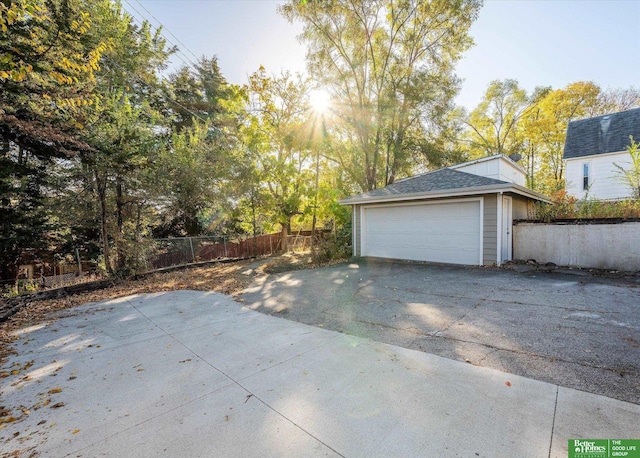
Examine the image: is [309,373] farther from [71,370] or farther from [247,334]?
[71,370]

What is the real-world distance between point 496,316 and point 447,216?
4.98 m

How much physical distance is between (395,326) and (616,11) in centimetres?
1052

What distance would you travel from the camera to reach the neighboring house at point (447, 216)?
7.74 m

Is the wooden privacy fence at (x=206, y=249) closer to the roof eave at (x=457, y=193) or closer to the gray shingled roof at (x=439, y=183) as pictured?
the roof eave at (x=457, y=193)

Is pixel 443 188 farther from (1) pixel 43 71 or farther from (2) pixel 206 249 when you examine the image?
(2) pixel 206 249

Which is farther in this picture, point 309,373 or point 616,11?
point 616,11

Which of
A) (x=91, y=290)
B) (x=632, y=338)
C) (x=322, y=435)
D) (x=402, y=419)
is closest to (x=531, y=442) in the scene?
(x=402, y=419)

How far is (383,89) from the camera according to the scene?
15.3 m

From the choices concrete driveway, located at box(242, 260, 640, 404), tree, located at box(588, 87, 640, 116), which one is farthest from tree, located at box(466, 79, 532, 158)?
concrete driveway, located at box(242, 260, 640, 404)

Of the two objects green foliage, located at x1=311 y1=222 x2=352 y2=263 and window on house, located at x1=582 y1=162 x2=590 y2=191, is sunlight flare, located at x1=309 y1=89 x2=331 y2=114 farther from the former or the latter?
window on house, located at x1=582 y1=162 x2=590 y2=191

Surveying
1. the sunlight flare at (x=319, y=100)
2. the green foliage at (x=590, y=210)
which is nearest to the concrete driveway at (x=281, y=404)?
the green foliage at (x=590, y=210)

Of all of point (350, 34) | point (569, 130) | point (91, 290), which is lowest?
point (91, 290)

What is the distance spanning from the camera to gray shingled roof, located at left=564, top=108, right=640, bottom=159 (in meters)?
13.0

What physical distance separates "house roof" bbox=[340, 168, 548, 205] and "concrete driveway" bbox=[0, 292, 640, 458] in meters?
6.17
